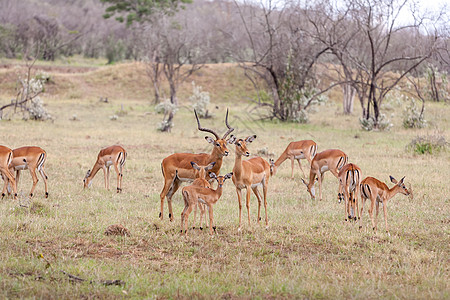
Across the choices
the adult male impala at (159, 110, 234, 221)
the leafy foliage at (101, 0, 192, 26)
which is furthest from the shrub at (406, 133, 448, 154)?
the leafy foliage at (101, 0, 192, 26)

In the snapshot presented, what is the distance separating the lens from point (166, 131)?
61.5 feet

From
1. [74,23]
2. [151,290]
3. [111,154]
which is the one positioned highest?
[74,23]

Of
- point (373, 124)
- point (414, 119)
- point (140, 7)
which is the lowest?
point (373, 124)

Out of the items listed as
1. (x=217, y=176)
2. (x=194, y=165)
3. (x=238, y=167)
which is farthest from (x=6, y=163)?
(x=238, y=167)

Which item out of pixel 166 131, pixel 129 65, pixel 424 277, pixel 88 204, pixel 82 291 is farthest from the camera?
pixel 129 65

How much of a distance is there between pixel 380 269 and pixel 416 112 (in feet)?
51.9

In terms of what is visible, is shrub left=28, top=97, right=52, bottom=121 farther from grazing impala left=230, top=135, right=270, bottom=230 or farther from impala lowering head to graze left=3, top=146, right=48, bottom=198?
grazing impala left=230, top=135, right=270, bottom=230

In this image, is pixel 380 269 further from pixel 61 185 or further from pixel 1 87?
pixel 1 87

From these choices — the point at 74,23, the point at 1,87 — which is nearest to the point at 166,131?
the point at 1,87

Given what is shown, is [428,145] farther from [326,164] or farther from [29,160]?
[29,160]

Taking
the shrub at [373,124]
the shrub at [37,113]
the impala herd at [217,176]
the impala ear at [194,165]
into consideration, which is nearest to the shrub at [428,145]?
the shrub at [373,124]

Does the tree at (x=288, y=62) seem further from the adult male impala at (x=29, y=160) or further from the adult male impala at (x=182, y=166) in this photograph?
the adult male impala at (x=182, y=166)

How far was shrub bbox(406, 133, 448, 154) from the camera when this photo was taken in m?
13.6

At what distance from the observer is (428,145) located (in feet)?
44.9
